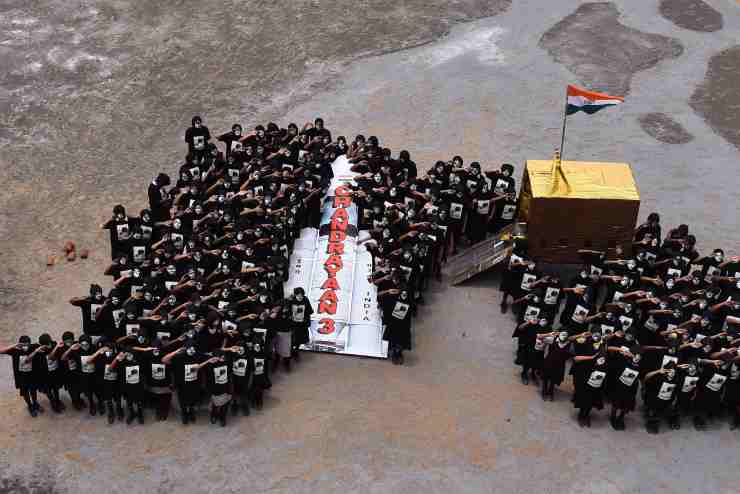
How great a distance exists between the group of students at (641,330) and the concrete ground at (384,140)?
1.88 feet

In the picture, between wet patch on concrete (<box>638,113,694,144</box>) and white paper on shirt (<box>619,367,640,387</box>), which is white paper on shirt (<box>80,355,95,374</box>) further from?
wet patch on concrete (<box>638,113,694,144</box>)

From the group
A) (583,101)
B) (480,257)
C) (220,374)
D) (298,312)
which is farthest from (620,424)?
(220,374)

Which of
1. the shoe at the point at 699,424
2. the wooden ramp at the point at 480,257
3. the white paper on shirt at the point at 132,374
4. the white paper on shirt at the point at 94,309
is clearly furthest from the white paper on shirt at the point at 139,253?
the shoe at the point at 699,424

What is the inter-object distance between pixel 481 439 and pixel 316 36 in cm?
1580

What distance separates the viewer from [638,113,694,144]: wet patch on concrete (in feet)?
81.4

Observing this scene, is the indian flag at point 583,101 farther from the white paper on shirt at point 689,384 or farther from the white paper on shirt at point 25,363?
the white paper on shirt at point 25,363

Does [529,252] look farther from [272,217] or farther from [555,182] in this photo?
[272,217]

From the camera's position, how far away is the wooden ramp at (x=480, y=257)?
2000 cm

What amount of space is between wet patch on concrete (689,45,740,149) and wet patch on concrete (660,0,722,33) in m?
1.39

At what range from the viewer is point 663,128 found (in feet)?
82.6

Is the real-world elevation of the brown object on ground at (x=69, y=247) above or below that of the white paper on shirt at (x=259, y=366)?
above

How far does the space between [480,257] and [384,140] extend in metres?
5.59

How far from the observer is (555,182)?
766 inches

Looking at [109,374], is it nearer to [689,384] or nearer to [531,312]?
[531,312]
